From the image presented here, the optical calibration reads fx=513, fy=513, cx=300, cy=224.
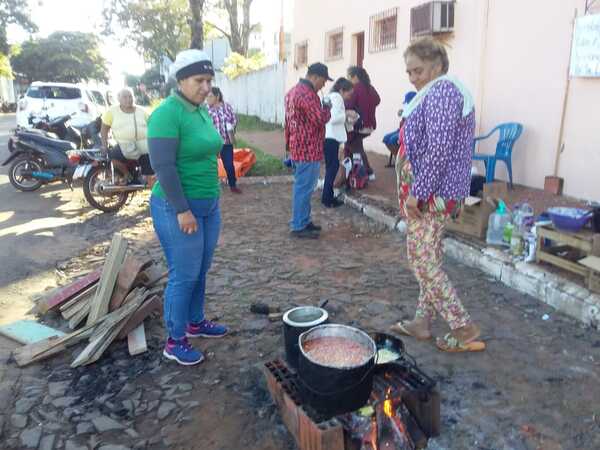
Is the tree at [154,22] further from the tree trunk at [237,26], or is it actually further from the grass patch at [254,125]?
the grass patch at [254,125]

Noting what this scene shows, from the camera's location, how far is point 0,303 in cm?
457

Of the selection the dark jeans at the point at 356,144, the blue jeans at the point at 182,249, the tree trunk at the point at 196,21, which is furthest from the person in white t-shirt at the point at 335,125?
the tree trunk at the point at 196,21

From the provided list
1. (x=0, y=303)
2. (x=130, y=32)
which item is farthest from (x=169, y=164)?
(x=130, y=32)

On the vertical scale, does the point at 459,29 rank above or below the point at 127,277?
above

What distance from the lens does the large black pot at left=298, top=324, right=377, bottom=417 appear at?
238 centimetres

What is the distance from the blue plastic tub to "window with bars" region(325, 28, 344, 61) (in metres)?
9.84

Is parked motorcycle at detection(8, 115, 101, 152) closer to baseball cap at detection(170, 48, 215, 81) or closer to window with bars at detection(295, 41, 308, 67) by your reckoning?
window with bars at detection(295, 41, 308, 67)

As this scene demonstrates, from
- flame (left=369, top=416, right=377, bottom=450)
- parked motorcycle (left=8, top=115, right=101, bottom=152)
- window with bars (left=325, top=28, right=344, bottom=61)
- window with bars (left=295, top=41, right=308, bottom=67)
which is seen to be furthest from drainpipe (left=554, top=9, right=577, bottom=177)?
window with bars (left=295, top=41, right=308, bottom=67)

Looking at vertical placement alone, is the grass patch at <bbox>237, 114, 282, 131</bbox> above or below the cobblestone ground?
above

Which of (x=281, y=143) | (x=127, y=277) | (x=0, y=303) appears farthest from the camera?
(x=281, y=143)

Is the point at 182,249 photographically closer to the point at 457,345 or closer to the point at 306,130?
the point at 457,345

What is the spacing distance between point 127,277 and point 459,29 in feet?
22.7

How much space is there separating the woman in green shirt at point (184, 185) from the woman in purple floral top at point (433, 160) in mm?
1218

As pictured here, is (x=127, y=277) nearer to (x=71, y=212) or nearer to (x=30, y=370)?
(x=30, y=370)
